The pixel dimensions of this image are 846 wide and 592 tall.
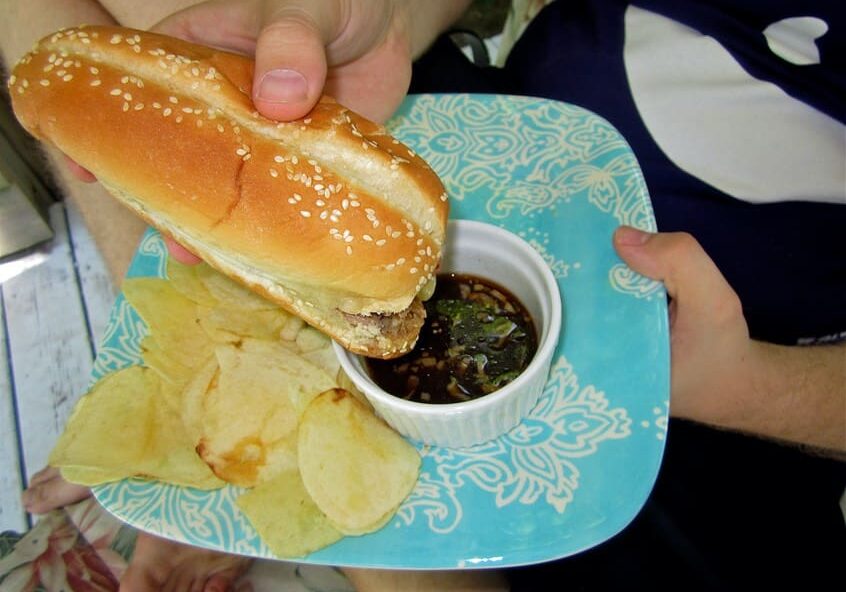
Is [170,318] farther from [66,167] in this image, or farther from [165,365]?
[66,167]

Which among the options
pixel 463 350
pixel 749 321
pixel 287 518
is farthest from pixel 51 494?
pixel 749 321

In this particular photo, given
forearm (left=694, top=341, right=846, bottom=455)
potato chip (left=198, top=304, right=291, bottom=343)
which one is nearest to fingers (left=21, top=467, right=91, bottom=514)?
potato chip (left=198, top=304, right=291, bottom=343)

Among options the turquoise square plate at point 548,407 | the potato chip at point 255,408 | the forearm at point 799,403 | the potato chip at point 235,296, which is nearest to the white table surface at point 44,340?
the turquoise square plate at point 548,407

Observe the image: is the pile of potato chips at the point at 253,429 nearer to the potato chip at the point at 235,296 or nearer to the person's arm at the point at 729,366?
the potato chip at the point at 235,296

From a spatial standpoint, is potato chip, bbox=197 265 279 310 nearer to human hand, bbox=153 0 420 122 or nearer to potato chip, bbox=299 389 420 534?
potato chip, bbox=299 389 420 534

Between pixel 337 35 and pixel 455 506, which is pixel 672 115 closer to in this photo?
pixel 337 35

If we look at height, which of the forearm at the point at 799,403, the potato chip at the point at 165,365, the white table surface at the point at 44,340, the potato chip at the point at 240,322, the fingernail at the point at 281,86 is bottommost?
the white table surface at the point at 44,340
